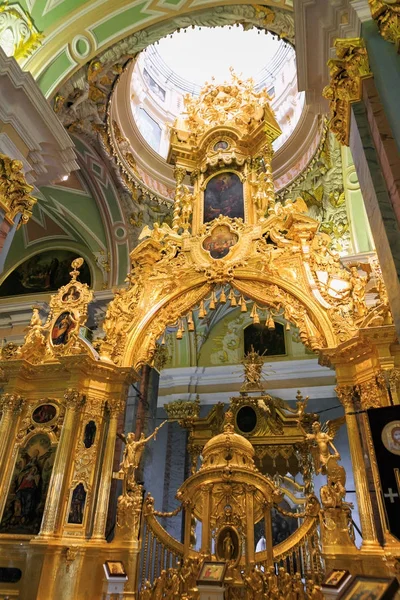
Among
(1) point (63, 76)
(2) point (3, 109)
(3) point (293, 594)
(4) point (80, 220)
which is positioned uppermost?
(4) point (80, 220)

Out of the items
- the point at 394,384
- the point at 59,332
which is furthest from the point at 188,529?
the point at 59,332

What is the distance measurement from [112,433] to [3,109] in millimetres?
5438

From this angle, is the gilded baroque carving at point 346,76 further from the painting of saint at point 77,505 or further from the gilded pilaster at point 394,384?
the painting of saint at point 77,505

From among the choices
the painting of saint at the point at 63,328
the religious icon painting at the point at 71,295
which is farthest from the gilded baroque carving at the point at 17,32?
the painting of saint at the point at 63,328

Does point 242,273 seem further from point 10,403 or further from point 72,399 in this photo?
point 10,403

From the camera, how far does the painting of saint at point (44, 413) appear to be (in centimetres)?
807

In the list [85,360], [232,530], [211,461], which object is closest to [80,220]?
[85,360]

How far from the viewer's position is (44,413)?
8141 mm

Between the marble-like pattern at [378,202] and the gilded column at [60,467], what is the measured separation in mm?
5661

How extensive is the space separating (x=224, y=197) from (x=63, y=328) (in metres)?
4.64

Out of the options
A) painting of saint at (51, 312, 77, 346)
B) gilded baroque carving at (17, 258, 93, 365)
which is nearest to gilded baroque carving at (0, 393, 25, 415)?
gilded baroque carving at (17, 258, 93, 365)

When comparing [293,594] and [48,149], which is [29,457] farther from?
[48,149]

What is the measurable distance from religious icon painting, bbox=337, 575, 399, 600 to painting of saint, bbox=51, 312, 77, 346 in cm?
659

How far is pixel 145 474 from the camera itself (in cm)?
1002
